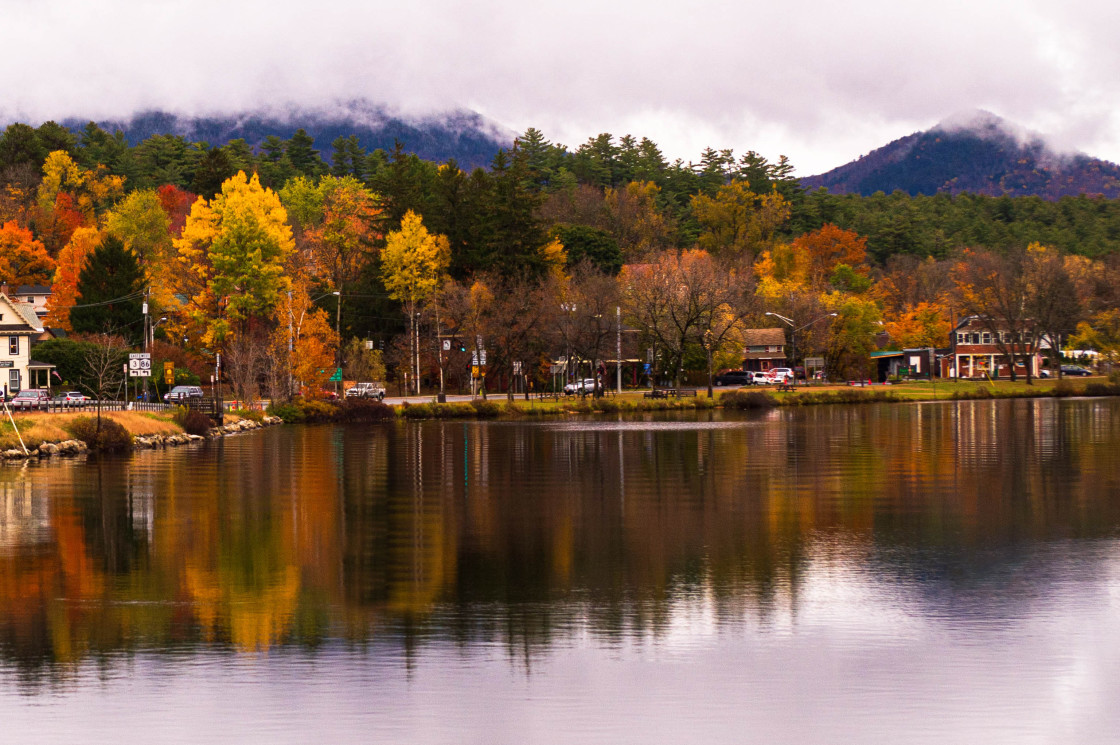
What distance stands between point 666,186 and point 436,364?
3736 inches

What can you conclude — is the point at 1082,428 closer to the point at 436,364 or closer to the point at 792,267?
the point at 436,364

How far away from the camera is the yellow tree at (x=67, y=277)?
390 feet

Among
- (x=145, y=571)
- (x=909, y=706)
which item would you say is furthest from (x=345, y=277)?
(x=909, y=706)

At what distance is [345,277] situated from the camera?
12631 cm

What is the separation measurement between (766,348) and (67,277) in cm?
8921

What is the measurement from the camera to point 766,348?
6225 inches

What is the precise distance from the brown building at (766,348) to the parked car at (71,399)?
91208mm

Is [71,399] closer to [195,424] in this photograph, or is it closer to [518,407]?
[195,424]

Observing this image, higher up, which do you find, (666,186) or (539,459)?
(666,186)

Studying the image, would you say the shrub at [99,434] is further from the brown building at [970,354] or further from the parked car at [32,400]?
the brown building at [970,354]

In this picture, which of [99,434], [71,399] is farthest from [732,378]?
[99,434]

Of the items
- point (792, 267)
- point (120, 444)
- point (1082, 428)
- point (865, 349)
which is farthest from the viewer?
point (792, 267)

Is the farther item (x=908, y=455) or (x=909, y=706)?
(x=908, y=455)

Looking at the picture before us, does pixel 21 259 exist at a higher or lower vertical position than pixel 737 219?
lower
